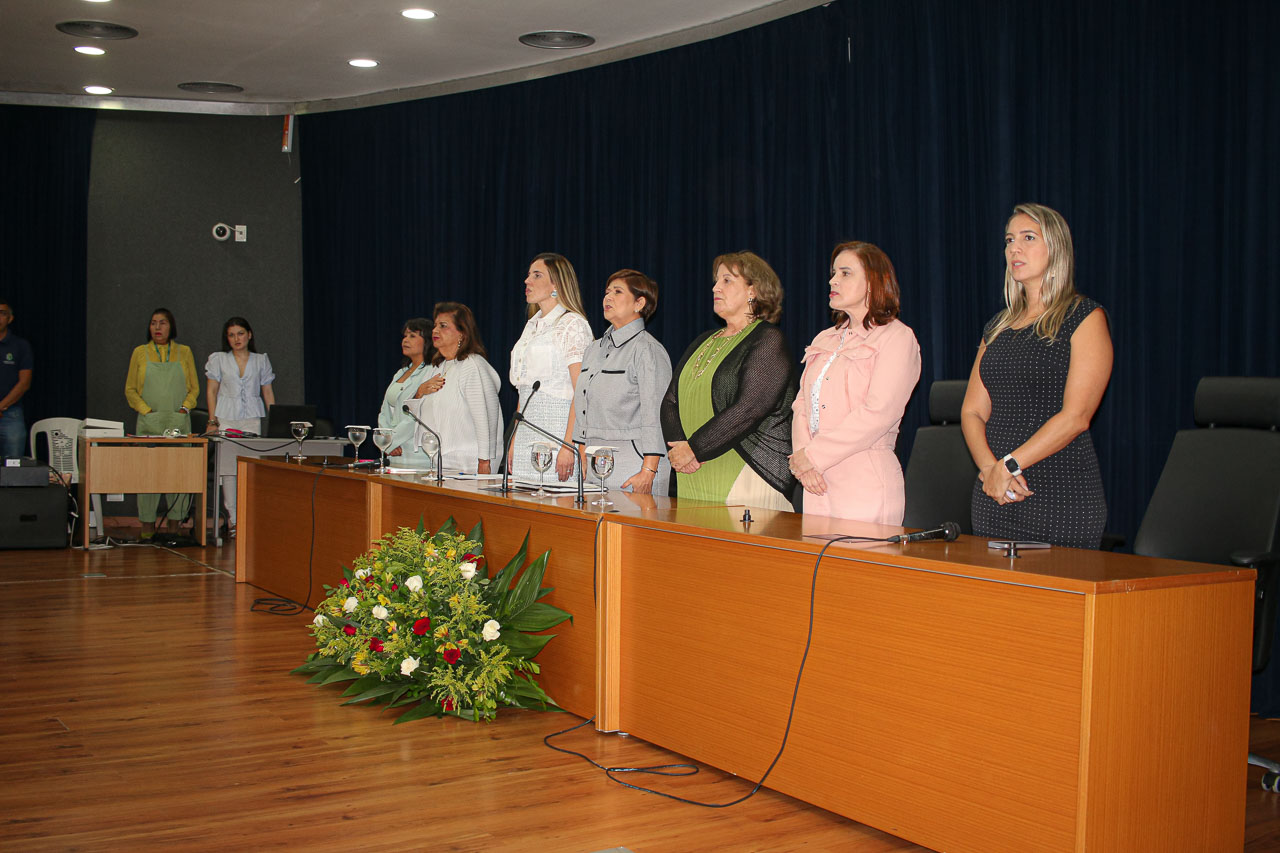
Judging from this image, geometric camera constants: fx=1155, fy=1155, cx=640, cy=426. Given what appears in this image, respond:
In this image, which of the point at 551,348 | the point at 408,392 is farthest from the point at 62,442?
the point at 551,348

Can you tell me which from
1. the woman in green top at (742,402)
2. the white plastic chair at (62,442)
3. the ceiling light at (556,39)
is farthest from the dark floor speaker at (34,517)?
the woman in green top at (742,402)

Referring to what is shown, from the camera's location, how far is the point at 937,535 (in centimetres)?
245

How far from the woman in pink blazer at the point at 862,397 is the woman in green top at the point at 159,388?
565 centimetres

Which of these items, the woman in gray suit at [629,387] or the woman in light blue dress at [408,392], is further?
the woman in light blue dress at [408,392]

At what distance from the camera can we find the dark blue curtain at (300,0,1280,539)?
3.81 m

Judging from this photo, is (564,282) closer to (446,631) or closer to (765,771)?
(446,631)

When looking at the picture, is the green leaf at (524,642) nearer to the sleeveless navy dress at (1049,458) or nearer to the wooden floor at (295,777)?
the wooden floor at (295,777)

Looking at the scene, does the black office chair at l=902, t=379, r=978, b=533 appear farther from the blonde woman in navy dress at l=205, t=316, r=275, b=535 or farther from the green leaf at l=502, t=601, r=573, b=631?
the blonde woman in navy dress at l=205, t=316, r=275, b=535

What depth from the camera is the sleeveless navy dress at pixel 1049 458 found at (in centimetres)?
274

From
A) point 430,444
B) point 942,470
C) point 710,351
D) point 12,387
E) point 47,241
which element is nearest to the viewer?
point 710,351

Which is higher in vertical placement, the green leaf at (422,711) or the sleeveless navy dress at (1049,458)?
the sleeveless navy dress at (1049,458)

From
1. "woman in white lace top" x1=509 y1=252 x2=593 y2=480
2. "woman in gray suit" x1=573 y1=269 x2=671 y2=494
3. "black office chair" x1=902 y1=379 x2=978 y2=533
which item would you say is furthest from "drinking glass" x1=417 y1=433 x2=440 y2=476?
"black office chair" x1=902 y1=379 x2=978 y2=533

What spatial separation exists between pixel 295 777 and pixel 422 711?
0.59m

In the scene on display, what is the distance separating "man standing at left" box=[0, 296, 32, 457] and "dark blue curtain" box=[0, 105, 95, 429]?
767 mm
